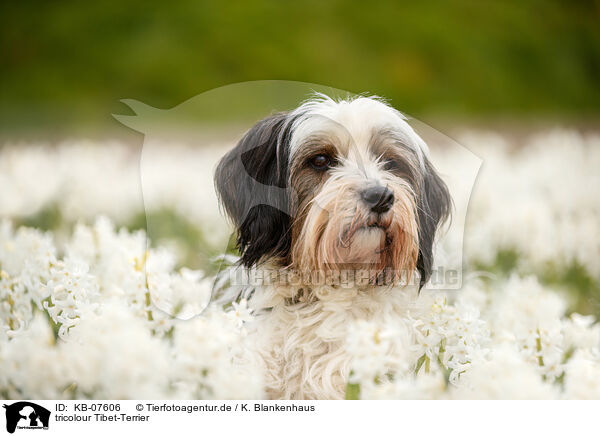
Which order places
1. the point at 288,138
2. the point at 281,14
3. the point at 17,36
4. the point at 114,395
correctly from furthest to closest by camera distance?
1. the point at 281,14
2. the point at 17,36
3. the point at 288,138
4. the point at 114,395

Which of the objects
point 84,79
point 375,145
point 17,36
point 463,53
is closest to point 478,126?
point 463,53

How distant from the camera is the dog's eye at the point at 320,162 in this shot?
1.52 metres

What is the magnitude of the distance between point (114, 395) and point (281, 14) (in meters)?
1.55

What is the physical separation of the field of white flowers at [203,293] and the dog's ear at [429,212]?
9cm

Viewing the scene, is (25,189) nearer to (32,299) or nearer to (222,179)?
(32,299)

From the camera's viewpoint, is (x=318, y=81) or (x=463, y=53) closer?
(x=318, y=81)

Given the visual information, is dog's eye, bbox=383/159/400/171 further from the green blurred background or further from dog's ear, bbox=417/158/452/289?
the green blurred background

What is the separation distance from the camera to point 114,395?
132 centimetres

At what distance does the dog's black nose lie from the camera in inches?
56.1

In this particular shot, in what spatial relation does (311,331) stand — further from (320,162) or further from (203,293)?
(320,162)

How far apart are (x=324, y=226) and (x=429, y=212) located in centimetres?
35
